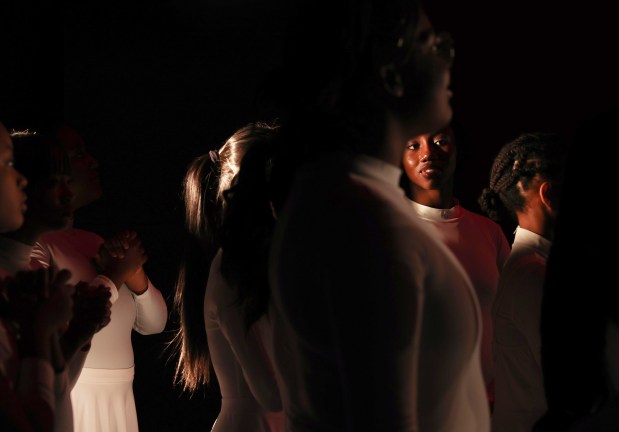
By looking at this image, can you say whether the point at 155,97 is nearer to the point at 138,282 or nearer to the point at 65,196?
the point at 138,282

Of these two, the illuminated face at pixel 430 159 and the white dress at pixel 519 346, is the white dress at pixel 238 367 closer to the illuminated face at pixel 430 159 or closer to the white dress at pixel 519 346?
the white dress at pixel 519 346

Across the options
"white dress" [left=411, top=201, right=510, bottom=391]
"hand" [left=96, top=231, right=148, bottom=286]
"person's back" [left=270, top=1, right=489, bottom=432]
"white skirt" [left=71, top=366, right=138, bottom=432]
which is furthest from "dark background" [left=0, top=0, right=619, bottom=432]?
"person's back" [left=270, top=1, right=489, bottom=432]

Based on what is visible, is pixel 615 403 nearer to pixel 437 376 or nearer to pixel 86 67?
pixel 437 376

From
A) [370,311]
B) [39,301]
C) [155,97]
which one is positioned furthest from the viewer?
[155,97]

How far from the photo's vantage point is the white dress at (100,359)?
266 cm

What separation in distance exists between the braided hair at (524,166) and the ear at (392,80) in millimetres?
1412

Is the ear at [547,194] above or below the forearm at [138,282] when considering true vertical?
above

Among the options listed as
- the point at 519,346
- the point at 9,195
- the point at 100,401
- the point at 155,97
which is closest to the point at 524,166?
the point at 519,346

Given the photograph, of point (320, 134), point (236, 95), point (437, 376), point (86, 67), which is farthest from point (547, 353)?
point (86, 67)

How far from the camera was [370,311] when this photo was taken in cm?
123

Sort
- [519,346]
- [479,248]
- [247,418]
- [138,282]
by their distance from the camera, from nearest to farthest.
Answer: [247,418], [519,346], [138,282], [479,248]

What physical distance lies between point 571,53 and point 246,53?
4.21 ft

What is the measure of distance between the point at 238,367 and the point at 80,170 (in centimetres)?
74

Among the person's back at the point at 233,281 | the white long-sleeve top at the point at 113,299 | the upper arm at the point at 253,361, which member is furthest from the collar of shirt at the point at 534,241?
the white long-sleeve top at the point at 113,299
